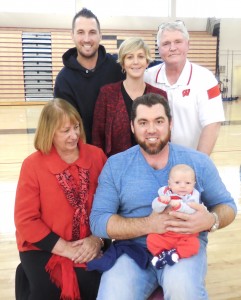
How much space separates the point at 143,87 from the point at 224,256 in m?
→ 1.60

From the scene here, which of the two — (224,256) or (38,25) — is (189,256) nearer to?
(224,256)

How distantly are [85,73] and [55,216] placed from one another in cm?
113

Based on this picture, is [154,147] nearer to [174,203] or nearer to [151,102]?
[151,102]

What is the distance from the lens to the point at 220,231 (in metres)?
3.47

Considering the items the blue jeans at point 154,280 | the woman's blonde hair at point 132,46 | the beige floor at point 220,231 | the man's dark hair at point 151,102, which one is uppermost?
the woman's blonde hair at point 132,46

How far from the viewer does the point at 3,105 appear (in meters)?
14.0

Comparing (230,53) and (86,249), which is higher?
(230,53)

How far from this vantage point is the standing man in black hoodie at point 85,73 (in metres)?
2.58

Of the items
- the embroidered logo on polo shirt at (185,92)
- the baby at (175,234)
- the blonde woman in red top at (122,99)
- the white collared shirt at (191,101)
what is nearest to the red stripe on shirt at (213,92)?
the white collared shirt at (191,101)

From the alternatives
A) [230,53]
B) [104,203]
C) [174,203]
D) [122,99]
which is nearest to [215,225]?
[174,203]

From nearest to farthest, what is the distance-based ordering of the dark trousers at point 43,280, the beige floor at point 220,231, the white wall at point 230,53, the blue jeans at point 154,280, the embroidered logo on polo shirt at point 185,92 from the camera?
the blue jeans at point 154,280, the dark trousers at point 43,280, the embroidered logo on polo shirt at point 185,92, the beige floor at point 220,231, the white wall at point 230,53

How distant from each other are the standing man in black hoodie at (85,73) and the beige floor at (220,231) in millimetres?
1277

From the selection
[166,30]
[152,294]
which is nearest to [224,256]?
[152,294]

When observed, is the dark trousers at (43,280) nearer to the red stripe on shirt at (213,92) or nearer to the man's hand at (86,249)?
the man's hand at (86,249)
